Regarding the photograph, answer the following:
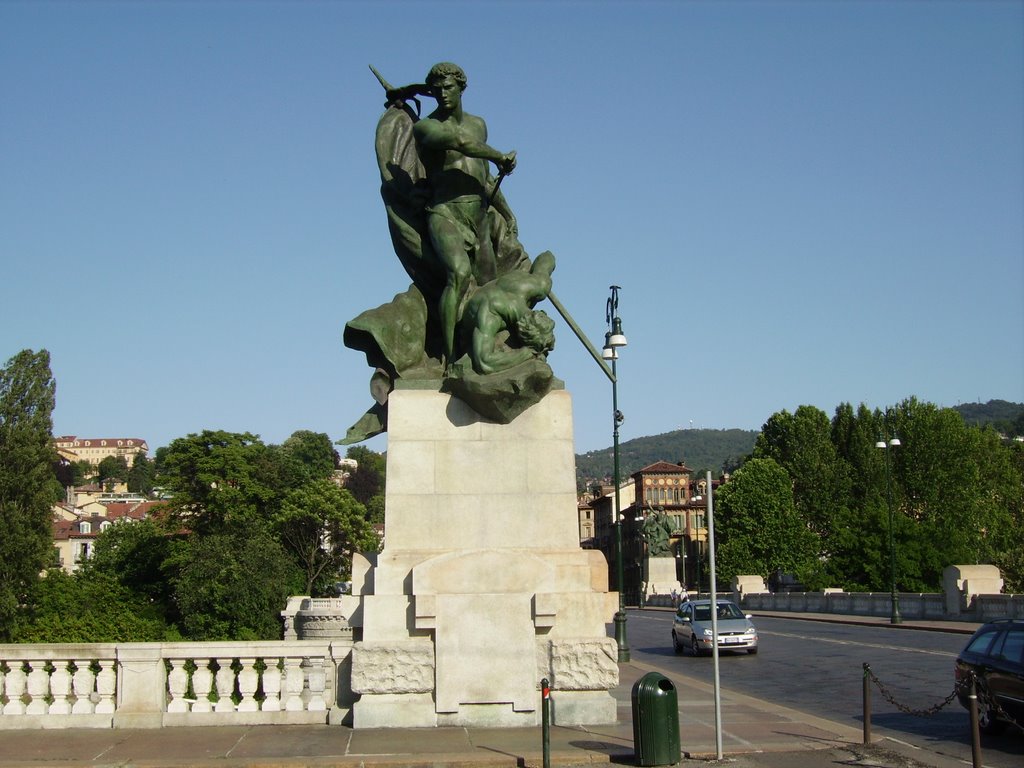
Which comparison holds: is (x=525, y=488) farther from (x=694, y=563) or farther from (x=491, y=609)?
(x=694, y=563)

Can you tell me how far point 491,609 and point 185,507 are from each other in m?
60.2

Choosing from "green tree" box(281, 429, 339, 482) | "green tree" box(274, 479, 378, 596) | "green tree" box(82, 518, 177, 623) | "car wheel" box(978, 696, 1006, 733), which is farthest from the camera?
"green tree" box(281, 429, 339, 482)

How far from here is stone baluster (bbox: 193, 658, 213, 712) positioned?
12469 millimetres

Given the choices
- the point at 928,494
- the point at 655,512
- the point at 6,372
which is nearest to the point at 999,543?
the point at 928,494

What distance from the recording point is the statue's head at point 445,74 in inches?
544

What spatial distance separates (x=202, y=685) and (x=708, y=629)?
66.0 feet

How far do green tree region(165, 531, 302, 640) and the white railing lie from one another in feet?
146

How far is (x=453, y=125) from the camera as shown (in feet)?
44.9

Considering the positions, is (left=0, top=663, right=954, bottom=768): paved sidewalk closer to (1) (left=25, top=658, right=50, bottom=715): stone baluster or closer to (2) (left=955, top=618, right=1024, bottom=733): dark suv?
(1) (left=25, top=658, right=50, bottom=715): stone baluster

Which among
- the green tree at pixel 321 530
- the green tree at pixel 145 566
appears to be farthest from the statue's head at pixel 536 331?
the green tree at pixel 321 530

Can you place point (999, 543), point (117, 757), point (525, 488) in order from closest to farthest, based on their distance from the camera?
point (117, 757) < point (525, 488) < point (999, 543)

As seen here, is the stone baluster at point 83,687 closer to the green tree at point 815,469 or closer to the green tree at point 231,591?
the green tree at point 231,591

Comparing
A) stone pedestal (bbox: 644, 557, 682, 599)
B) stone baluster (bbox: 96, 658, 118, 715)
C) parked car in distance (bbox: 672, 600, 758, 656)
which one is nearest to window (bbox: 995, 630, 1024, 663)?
stone baluster (bbox: 96, 658, 118, 715)

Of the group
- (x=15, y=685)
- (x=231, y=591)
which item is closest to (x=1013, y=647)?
(x=15, y=685)
